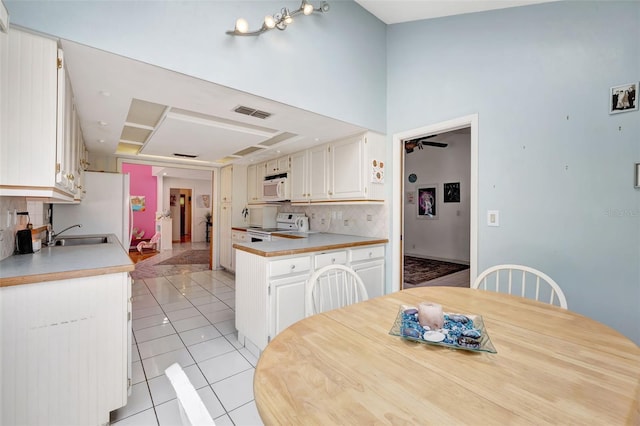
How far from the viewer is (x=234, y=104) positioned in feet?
7.20

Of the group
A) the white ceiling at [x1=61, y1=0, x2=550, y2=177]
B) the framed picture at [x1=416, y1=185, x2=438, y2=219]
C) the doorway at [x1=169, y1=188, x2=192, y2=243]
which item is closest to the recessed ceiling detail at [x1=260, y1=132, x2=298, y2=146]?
the white ceiling at [x1=61, y1=0, x2=550, y2=177]

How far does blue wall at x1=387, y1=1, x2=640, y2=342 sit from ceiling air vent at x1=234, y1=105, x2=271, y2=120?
1.65 meters

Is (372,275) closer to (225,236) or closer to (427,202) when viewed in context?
(225,236)

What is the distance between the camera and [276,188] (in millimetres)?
4180

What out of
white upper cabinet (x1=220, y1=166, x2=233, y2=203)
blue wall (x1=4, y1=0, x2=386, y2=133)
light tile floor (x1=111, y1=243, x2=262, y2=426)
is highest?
blue wall (x1=4, y1=0, x2=386, y2=133)

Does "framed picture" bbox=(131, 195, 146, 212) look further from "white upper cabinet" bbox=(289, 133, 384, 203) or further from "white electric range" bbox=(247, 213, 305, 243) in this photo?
"white upper cabinet" bbox=(289, 133, 384, 203)

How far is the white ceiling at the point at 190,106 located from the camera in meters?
1.70

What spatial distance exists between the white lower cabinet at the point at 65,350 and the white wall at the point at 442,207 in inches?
239

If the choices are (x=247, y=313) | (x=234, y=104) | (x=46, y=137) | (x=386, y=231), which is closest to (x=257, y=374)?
(x=46, y=137)

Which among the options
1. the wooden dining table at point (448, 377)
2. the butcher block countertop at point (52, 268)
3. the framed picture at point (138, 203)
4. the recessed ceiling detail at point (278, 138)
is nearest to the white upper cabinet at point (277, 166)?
the recessed ceiling detail at point (278, 138)

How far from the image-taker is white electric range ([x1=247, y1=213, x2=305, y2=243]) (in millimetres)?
3934

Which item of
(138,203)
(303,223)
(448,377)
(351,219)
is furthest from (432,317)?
(138,203)

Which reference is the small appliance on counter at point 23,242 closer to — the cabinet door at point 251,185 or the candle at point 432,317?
the candle at point 432,317

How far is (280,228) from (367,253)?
211 cm
